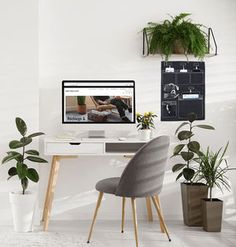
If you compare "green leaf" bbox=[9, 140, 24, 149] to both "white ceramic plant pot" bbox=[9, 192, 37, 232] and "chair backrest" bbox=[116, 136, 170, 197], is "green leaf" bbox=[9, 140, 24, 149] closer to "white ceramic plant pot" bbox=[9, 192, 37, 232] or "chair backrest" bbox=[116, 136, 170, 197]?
"white ceramic plant pot" bbox=[9, 192, 37, 232]

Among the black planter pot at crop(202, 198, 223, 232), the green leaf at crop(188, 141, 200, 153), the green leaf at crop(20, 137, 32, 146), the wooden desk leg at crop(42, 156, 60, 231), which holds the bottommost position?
the black planter pot at crop(202, 198, 223, 232)

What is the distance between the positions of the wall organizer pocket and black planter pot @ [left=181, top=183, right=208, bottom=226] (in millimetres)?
693

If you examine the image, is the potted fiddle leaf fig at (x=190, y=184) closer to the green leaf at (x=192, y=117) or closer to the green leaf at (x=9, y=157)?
the green leaf at (x=192, y=117)

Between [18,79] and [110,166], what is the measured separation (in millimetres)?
1143

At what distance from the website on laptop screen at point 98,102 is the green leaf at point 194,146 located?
540 mm

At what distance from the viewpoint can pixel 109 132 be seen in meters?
4.23

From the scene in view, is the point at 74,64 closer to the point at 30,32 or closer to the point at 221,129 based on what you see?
the point at 30,32

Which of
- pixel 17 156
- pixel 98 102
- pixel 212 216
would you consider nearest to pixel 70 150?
pixel 17 156

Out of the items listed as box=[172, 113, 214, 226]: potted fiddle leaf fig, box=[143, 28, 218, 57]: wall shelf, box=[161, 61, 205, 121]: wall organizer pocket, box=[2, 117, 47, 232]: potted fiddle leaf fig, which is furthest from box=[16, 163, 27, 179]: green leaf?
box=[143, 28, 218, 57]: wall shelf

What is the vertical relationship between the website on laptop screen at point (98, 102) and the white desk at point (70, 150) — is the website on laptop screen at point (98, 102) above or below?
above

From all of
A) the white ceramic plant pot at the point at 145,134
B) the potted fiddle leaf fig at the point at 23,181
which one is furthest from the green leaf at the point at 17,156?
the white ceramic plant pot at the point at 145,134

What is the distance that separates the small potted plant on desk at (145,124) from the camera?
3.99 meters

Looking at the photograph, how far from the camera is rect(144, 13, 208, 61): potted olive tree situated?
13.4ft

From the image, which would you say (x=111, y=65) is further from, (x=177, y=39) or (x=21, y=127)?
(x=21, y=127)
